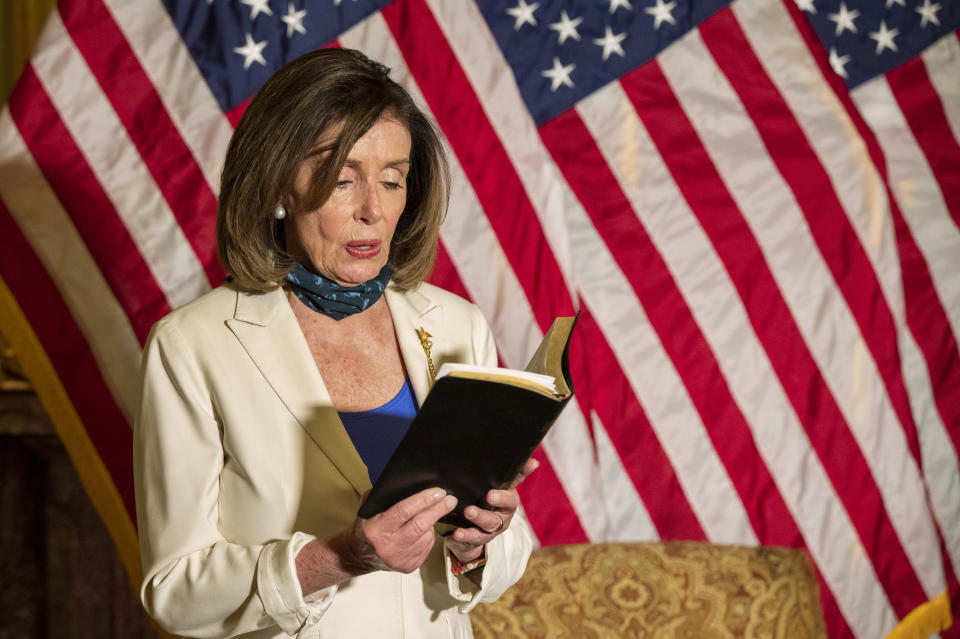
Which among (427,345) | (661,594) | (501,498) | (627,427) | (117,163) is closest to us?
(501,498)

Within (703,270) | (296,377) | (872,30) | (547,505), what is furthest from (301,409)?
(872,30)

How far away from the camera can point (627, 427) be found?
2420 mm

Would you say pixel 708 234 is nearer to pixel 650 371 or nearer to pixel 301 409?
pixel 650 371

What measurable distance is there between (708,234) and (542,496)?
2.74 feet

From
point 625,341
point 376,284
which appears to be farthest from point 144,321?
point 625,341

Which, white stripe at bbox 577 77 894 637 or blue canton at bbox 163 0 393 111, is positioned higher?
blue canton at bbox 163 0 393 111

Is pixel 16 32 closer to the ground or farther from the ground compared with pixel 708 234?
farther from the ground

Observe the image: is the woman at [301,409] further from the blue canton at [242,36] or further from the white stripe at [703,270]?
the white stripe at [703,270]

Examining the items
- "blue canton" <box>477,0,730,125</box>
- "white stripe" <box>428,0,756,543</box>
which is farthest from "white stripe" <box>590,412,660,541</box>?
"blue canton" <box>477,0,730,125</box>

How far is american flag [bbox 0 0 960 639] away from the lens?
228 centimetres

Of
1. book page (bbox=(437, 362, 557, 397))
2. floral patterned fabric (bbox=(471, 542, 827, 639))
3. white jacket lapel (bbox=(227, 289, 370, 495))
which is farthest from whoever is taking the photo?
floral patterned fabric (bbox=(471, 542, 827, 639))

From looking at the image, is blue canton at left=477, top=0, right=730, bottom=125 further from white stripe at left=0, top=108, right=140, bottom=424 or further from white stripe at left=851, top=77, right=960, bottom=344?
white stripe at left=0, top=108, right=140, bottom=424

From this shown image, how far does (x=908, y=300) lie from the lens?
2586 mm

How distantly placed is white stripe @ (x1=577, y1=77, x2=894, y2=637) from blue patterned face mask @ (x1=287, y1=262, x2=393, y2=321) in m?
1.25
